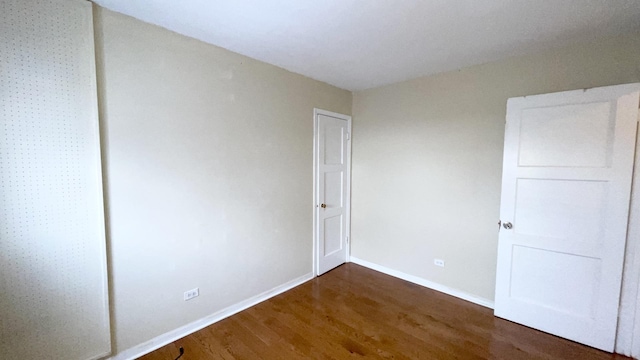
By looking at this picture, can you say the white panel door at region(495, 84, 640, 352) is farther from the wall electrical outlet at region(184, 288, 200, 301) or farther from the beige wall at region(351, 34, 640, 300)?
the wall electrical outlet at region(184, 288, 200, 301)

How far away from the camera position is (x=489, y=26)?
6.00 feet

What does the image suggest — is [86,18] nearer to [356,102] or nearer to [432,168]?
[356,102]

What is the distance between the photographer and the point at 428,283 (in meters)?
3.00

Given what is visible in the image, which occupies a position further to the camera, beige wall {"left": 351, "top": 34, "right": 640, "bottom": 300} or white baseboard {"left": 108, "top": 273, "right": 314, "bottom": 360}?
beige wall {"left": 351, "top": 34, "right": 640, "bottom": 300}

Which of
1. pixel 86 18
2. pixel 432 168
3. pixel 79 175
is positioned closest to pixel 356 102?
pixel 432 168

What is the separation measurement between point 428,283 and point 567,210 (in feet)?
5.08

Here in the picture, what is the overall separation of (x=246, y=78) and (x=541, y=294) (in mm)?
3354

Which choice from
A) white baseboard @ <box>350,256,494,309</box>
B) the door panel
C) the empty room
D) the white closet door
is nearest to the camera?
the white closet door

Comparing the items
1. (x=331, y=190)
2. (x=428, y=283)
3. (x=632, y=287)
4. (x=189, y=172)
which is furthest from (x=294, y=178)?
(x=632, y=287)

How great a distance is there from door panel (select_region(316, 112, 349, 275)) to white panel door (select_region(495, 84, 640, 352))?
1.87 meters

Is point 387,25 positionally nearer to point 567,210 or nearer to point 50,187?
point 567,210

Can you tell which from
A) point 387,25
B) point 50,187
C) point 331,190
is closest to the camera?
point 50,187

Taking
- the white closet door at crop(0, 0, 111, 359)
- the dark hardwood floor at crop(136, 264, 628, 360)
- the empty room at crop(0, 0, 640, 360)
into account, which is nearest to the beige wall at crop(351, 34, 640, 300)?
the empty room at crop(0, 0, 640, 360)

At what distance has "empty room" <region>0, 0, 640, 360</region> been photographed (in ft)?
5.02
